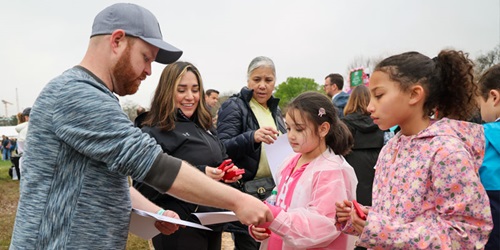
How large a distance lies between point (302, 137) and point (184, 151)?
84 centimetres

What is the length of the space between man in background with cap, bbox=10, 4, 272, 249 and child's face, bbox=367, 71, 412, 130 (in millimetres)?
820

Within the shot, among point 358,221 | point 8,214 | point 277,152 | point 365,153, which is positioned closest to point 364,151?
point 365,153

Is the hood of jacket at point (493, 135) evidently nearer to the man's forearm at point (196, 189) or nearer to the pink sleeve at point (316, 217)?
the pink sleeve at point (316, 217)

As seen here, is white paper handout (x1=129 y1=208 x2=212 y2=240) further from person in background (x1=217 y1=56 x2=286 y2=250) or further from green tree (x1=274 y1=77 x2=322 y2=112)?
green tree (x1=274 y1=77 x2=322 y2=112)

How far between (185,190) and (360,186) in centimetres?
303

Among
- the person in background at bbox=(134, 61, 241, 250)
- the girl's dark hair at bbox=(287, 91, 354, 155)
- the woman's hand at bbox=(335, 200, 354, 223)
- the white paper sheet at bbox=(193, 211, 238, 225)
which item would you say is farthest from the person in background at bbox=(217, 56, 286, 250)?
the woman's hand at bbox=(335, 200, 354, 223)

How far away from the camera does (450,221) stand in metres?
1.78

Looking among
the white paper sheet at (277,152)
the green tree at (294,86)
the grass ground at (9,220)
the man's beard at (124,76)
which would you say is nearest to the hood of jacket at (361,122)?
the white paper sheet at (277,152)

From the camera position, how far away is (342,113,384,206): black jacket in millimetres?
4332

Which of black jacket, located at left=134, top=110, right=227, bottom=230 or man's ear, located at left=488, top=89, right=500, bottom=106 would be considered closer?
man's ear, located at left=488, top=89, right=500, bottom=106

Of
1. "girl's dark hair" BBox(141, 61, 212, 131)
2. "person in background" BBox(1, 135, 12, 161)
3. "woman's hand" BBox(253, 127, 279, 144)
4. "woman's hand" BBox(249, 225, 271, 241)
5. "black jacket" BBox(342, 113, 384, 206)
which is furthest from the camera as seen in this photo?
"person in background" BBox(1, 135, 12, 161)

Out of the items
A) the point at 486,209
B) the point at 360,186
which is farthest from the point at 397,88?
the point at 360,186

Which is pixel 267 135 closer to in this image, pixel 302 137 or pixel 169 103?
pixel 302 137

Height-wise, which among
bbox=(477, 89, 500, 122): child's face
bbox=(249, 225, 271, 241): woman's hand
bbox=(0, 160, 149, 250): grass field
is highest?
bbox=(477, 89, 500, 122): child's face
